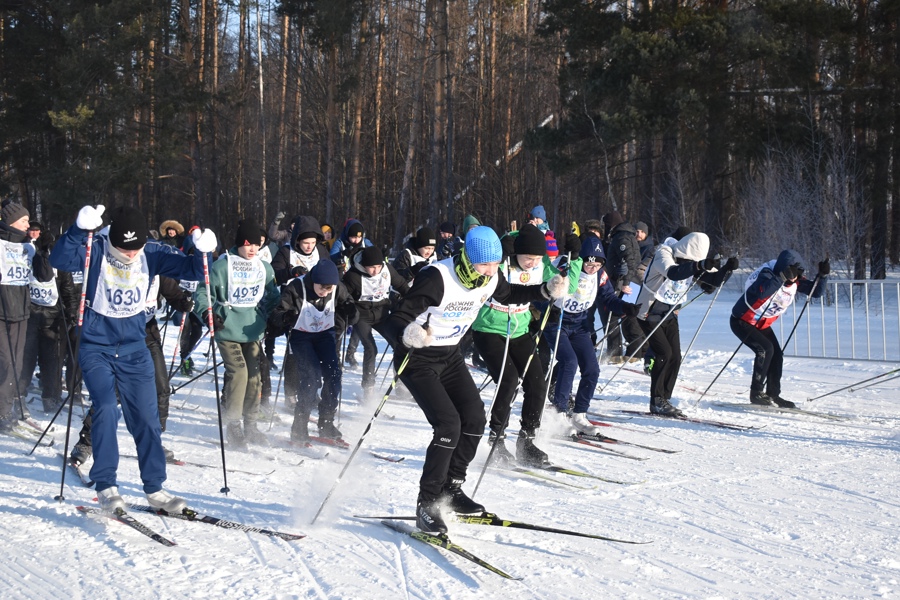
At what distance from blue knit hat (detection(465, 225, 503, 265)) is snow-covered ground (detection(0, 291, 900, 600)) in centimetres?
148

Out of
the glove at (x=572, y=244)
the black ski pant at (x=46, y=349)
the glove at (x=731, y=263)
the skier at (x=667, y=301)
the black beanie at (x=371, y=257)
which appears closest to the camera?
the glove at (x=572, y=244)

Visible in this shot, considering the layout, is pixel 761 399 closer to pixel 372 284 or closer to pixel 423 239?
pixel 423 239

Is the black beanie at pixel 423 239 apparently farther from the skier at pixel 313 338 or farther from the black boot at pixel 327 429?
the black boot at pixel 327 429

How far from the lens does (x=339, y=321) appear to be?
302 inches

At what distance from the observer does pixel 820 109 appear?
20438 millimetres

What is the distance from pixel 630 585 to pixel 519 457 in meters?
2.54

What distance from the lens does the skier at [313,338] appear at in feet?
23.0

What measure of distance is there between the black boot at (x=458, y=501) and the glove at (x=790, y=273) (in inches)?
205

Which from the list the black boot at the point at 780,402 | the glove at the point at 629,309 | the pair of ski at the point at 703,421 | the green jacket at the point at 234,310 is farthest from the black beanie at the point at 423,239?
the black boot at the point at 780,402

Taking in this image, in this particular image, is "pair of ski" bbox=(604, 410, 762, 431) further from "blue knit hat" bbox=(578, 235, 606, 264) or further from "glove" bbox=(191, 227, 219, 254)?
"glove" bbox=(191, 227, 219, 254)

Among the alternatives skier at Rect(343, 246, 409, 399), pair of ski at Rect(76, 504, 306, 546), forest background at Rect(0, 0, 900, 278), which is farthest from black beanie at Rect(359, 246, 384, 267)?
forest background at Rect(0, 0, 900, 278)

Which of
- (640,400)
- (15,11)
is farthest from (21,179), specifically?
(640,400)

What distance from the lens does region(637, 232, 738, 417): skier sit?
28.2 ft

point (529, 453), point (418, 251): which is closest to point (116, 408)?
point (529, 453)
